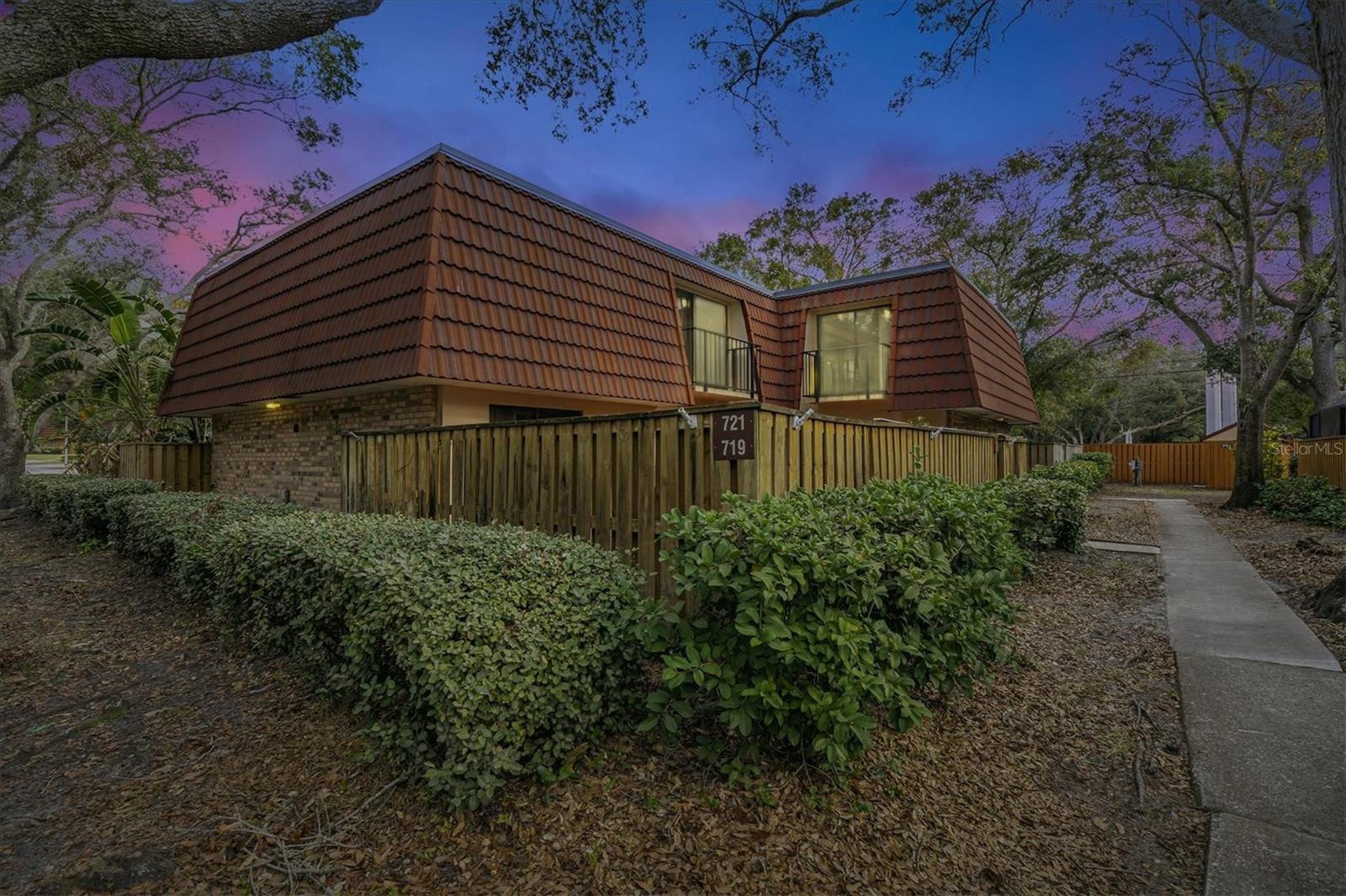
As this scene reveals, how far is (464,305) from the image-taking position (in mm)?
7105

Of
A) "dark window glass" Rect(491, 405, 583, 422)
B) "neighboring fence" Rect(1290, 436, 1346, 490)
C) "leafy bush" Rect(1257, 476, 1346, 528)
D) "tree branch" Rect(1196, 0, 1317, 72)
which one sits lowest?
"leafy bush" Rect(1257, 476, 1346, 528)

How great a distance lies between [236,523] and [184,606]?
4.97 ft

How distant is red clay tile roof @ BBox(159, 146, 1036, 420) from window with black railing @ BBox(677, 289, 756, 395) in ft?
2.23

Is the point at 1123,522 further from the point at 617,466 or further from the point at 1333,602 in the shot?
the point at 617,466

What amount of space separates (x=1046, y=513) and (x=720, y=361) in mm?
7428

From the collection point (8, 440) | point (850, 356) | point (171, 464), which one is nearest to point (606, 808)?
point (850, 356)

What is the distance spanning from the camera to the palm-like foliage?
12.0m

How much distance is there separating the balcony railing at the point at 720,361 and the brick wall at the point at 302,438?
5.99 metres

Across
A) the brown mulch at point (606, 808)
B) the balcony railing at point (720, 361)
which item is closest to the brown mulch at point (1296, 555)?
the brown mulch at point (606, 808)

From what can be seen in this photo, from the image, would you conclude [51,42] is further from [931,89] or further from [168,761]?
[931,89]

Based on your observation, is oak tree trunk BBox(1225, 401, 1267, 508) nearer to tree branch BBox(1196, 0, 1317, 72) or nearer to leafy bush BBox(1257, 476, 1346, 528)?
leafy bush BBox(1257, 476, 1346, 528)

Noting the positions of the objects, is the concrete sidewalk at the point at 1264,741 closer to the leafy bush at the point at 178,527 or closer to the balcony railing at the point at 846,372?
the leafy bush at the point at 178,527

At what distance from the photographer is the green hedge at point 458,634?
2.50m

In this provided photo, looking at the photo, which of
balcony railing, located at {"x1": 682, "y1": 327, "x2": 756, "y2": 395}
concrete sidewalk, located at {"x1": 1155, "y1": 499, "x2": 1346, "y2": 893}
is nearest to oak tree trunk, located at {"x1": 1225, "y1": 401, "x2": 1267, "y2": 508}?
concrete sidewalk, located at {"x1": 1155, "y1": 499, "x2": 1346, "y2": 893}
